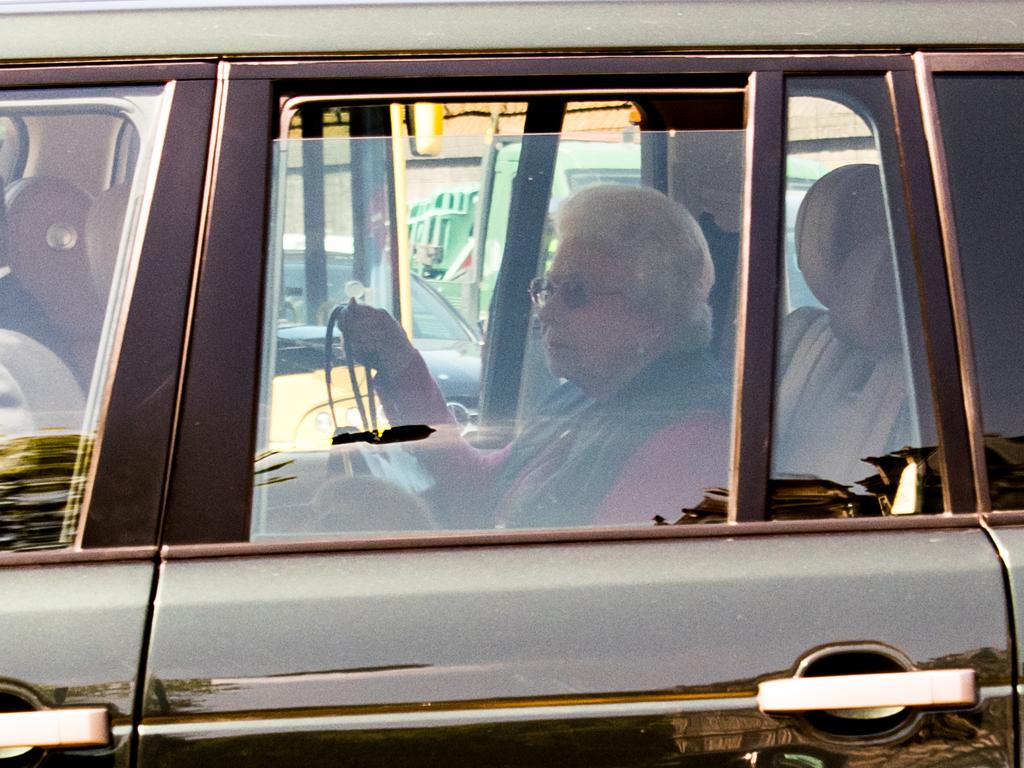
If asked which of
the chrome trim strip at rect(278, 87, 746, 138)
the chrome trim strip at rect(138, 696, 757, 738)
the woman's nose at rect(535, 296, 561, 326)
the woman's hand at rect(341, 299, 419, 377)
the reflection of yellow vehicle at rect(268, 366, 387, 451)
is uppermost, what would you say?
the chrome trim strip at rect(278, 87, 746, 138)

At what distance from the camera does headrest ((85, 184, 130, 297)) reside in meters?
1.67

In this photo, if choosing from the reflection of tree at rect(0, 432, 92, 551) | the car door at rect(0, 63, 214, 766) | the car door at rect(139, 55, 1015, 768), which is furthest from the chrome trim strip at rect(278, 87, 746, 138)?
the reflection of tree at rect(0, 432, 92, 551)

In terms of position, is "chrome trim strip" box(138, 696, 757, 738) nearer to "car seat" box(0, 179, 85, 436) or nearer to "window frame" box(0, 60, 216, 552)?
"window frame" box(0, 60, 216, 552)

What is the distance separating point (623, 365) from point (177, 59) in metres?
0.71

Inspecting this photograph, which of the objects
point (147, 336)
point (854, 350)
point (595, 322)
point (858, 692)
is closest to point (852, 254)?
point (854, 350)

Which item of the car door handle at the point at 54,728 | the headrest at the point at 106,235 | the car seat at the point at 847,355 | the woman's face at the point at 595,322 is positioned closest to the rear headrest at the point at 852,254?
the car seat at the point at 847,355

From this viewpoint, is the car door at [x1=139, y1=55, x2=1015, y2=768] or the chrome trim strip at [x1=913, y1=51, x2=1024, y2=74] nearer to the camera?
the car door at [x1=139, y1=55, x2=1015, y2=768]

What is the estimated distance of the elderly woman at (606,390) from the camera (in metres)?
1.67

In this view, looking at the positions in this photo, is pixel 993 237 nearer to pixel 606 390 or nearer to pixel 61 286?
pixel 606 390

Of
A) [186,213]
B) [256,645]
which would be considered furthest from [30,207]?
[256,645]

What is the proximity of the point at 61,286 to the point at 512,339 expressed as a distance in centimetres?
62

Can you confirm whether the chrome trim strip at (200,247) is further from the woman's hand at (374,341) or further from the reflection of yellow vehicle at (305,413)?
the woman's hand at (374,341)

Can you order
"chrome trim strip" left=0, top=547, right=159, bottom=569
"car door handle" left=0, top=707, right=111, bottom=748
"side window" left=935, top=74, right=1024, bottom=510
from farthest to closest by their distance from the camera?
"side window" left=935, top=74, right=1024, bottom=510 → "chrome trim strip" left=0, top=547, right=159, bottom=569 → "car door handle" left=0, top=707, right=111, bottom=748

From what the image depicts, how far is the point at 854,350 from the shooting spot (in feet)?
5.85
